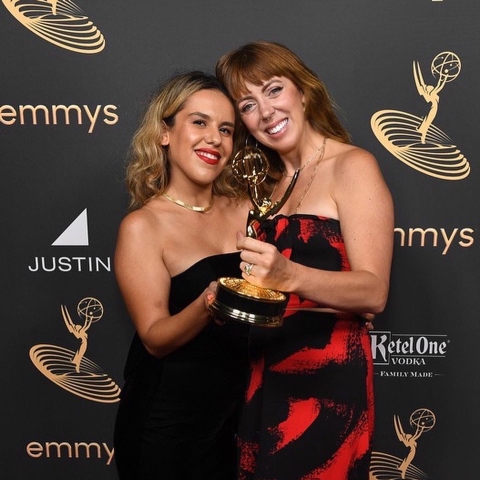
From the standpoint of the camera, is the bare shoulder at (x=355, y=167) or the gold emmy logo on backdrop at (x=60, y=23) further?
the gold emmy logo on backdrop at (x=60, y=23)

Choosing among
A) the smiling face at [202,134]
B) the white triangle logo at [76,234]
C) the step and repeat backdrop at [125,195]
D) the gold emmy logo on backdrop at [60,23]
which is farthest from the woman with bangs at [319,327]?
the white triangle logo at [76,234]

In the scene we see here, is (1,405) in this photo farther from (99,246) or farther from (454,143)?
(454,143)

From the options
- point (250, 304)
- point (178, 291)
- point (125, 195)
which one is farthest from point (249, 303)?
point (125, 195)

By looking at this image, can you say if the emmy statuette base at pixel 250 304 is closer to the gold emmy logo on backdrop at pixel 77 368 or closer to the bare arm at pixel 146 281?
the bare arm at pixel 146 281

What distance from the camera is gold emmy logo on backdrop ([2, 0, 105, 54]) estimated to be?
6.82ft

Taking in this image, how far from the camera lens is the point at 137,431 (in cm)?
162

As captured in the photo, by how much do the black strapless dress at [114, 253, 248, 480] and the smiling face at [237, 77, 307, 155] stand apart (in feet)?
1.06

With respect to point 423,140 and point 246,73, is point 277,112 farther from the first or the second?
point 423,140

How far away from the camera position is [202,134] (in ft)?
5.36

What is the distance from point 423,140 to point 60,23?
1274 millimetres

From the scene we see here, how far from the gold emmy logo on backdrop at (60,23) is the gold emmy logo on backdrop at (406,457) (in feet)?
5.67

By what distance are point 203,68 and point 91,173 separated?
0.53m

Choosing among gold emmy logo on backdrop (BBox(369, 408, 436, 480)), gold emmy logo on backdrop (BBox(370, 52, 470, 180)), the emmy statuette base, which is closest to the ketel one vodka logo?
gold emmy logo on backdrop (BBox(369, 408, 436, 480))

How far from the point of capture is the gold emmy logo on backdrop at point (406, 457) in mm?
2369
